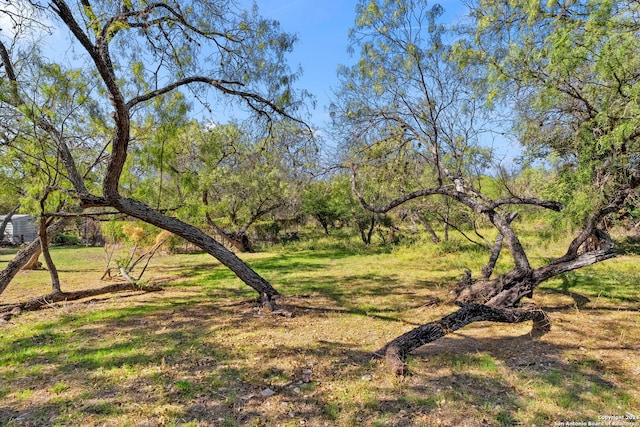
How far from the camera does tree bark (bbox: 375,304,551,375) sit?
12.3 feet

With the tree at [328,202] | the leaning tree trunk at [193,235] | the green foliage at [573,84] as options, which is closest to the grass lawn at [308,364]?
the leaning tree trunk at [193,235]

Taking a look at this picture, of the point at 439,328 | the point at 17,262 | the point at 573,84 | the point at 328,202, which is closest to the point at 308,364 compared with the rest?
the point at 439,328

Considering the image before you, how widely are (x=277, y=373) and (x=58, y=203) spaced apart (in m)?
5.46

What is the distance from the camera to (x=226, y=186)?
48.5ft

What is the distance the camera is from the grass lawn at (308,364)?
9.35 ft

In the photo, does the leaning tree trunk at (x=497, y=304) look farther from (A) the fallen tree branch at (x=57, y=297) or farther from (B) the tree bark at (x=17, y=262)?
(B) the tree bark at (x=17, y=262)

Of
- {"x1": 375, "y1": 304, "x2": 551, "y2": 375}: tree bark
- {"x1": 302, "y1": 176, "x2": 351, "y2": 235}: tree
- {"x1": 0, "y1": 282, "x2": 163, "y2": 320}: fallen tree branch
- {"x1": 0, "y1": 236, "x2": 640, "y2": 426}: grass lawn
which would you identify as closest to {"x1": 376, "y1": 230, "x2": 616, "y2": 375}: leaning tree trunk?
{"x1": 375, "y1": 304, "x2": 551, "y2": 375}: tree bark

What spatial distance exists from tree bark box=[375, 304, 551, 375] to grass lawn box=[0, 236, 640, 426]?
0.15 metres

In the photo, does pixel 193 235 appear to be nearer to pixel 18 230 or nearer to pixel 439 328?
pixel 439 328

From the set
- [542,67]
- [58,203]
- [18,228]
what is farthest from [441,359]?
[18,228]

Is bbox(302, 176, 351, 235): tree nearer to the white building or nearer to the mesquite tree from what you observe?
the mesquite tree

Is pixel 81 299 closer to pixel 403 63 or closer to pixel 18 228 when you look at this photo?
pixel 403 63

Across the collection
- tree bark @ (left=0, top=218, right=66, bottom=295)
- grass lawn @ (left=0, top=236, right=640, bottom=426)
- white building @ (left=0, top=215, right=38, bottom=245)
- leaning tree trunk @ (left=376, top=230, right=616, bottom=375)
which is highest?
white building @ (left=0, top=215, right=38, bottom=245)

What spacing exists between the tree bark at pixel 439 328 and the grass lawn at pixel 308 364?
0.50ft
